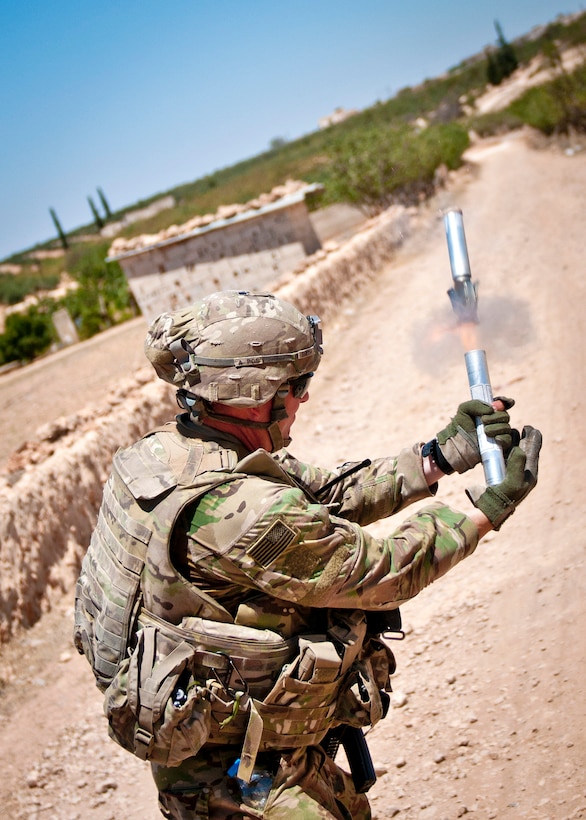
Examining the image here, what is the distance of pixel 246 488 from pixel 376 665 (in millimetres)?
801

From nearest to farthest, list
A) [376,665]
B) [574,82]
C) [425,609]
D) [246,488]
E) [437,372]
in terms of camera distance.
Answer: [246,488]
[376,665]
[425,609]
[437,372]
[574,82]

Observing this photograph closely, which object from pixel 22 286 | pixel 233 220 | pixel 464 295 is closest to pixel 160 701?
pixel 464 295

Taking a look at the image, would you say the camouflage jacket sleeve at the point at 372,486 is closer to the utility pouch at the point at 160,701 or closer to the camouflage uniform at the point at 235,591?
the camouflage uniform at the point at 235,591

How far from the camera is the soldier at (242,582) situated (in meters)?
1.85

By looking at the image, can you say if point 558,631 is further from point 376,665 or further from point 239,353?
point 239,353

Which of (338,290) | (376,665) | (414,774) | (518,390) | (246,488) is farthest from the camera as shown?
(338,290)

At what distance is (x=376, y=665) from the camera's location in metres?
2.26

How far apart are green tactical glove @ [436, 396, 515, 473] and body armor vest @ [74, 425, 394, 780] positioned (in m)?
0.68

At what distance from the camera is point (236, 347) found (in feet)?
6.95

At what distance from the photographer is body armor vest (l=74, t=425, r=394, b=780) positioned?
1.87 m

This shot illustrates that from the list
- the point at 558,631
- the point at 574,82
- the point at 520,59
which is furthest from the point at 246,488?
the point at 520,59

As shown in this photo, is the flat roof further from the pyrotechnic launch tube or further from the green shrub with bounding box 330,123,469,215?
the pyrotechnic launch tube

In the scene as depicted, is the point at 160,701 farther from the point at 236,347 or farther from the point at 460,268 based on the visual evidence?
the point at 460,268

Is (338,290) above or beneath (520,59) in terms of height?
beneath
